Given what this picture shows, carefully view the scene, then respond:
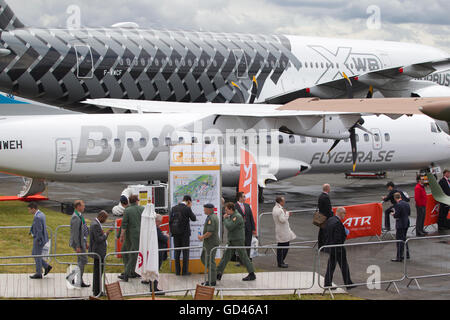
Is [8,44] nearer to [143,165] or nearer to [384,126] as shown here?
[143,165]

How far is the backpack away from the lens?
47.9ft

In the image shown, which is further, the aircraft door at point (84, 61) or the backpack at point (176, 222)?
the aircraft door at point (84, 61)

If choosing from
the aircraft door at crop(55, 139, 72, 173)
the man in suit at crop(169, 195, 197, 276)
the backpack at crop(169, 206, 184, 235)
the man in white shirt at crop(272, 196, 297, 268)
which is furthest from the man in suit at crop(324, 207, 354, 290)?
the aircraft door at crop(55, 139, 72, 173)

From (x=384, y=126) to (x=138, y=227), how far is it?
1523 cm

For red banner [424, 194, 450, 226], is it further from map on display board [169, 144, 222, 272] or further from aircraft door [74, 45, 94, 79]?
aircraft door [74, 45, 94, 79]

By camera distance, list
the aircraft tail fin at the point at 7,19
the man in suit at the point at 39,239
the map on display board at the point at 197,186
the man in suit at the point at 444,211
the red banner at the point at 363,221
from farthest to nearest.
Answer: the aircraft tail fin at the point at 7,19
the man in suit at the point at 444,211
the red banner at the point at 363,221
the map on display board at the point at 197,186
the man in suit at the point at 39,239

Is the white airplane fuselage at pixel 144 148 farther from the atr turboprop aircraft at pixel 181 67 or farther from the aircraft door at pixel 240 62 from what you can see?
the aircraft door at pixel 240 62

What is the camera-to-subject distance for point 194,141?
78.4 ft

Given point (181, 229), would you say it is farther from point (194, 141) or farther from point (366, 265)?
point (194, 141)

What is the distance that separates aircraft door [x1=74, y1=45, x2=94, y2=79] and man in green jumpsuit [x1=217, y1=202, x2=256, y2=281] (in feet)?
55.3

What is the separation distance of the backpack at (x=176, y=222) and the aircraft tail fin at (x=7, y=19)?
17.3m

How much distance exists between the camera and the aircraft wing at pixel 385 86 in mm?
29828

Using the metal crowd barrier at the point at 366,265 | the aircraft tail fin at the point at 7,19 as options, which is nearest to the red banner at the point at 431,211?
the metal crowd barrier at the point at 366,265

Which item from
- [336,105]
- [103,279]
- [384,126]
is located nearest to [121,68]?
[384,126]
